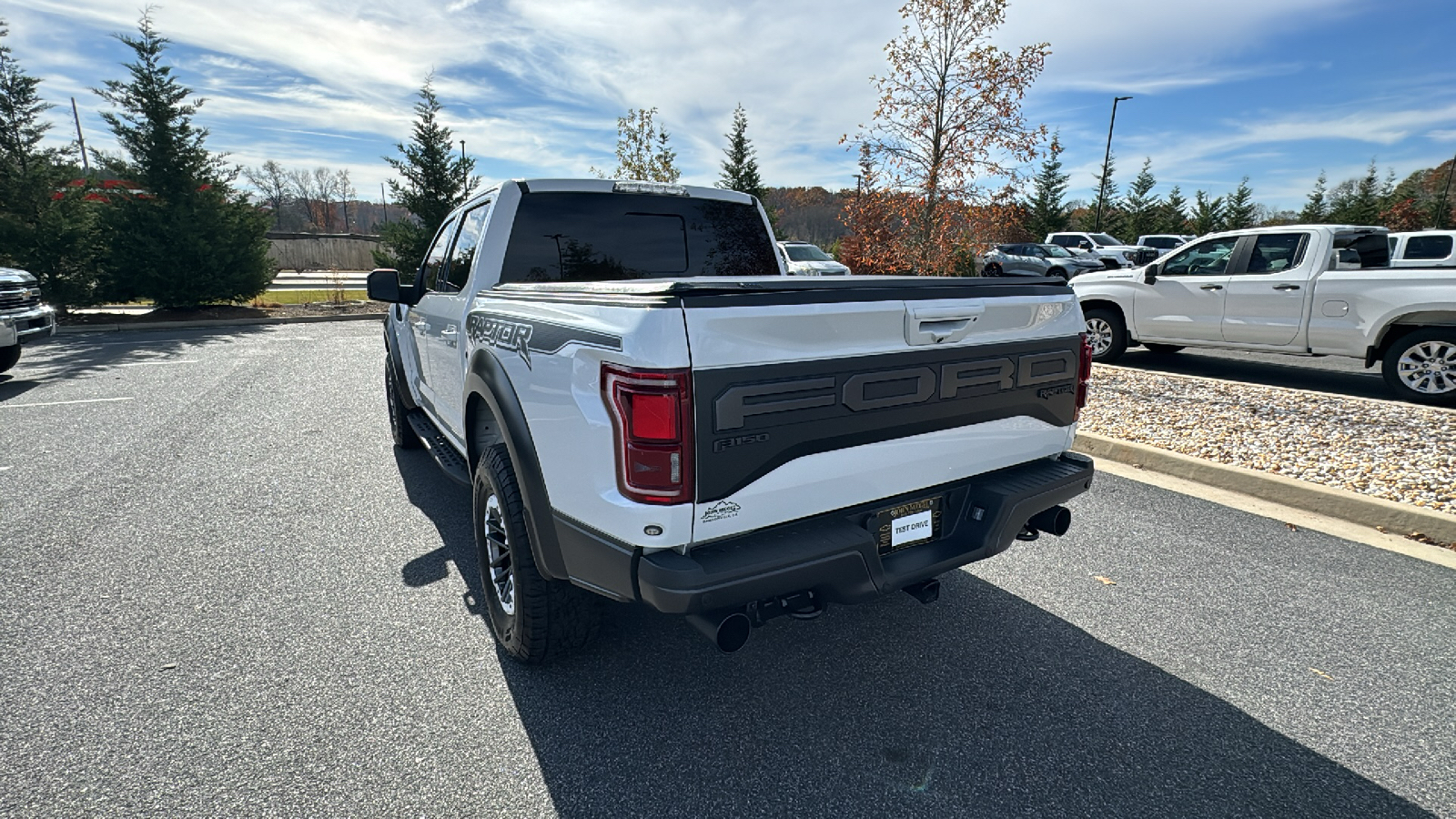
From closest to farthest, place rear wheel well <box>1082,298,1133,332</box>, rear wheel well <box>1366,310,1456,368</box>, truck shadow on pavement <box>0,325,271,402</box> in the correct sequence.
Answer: rear wheel well <box>1366,310,1456,368</box> → rear wheel well <box>1082,298,1133,332</box> → truck shadow on pavement <box>0,325,271,402</box>

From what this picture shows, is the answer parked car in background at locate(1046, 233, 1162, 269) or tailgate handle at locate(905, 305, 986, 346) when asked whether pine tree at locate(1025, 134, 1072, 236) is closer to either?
parked car in background at locate(1046, 233, 1162, 269)

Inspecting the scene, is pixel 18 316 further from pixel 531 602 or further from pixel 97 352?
pixel 531 602

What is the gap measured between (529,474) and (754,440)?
0.90 m

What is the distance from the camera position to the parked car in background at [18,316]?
28.3 ft

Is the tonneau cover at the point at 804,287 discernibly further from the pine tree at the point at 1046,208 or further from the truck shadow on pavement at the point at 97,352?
the pine tree at the point at 1046,208

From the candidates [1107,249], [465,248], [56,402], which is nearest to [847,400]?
[465,248]

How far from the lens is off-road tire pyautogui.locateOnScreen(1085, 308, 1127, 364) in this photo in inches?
369

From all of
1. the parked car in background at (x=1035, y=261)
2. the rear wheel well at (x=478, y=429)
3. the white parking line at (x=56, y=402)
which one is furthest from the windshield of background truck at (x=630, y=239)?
the parked car in background at (x=1035, y=261)

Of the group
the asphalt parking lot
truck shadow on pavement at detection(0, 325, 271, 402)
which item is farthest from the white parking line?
the asphalt parking lot

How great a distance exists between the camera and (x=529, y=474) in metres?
2.48

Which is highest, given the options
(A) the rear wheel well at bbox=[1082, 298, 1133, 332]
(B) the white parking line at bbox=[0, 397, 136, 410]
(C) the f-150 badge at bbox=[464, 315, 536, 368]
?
(C) the f-150 badge at bbox=[464, 315, 536, 368]

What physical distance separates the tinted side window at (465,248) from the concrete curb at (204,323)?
425 inches

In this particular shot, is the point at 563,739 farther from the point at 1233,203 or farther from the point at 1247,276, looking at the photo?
the point at 1233,203

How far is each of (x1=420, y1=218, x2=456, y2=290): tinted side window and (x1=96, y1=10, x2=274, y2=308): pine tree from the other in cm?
1564
